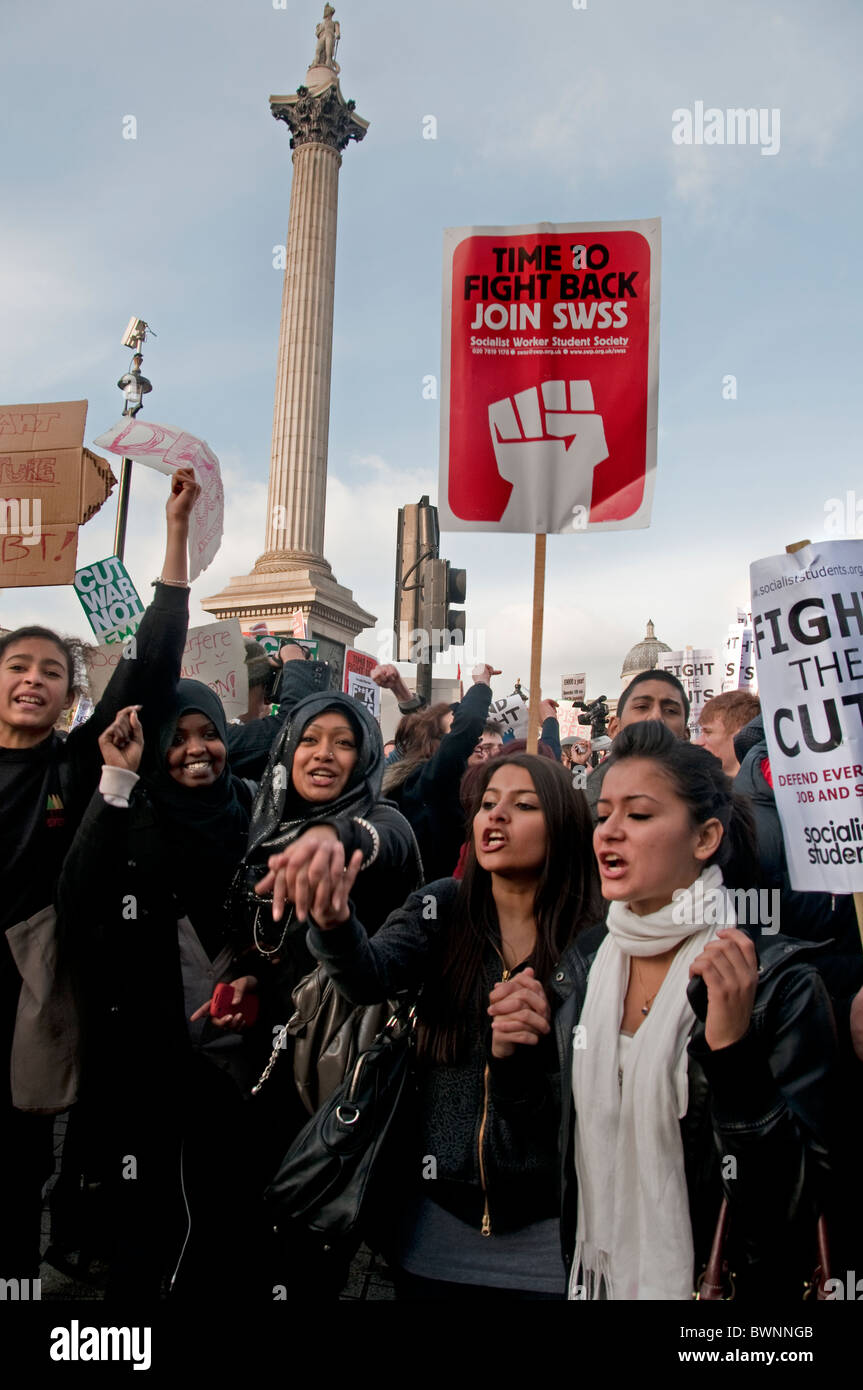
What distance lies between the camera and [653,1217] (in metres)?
1.79

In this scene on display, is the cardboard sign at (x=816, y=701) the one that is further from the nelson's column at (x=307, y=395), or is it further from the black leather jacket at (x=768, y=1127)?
the nelson's column at (x=307, y=395)

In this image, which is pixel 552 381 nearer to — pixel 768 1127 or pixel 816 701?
pixel 816 701

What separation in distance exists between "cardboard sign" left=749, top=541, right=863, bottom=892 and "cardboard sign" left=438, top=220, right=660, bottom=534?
121 cm

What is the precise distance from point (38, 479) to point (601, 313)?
2.24 metres

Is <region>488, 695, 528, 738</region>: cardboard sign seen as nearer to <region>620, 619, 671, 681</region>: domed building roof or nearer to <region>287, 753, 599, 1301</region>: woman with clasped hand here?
<region>287, 753, 599, 1301</region>: woman with clasped hand

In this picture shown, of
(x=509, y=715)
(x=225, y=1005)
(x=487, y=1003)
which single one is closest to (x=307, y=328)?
(x=509, y=715)

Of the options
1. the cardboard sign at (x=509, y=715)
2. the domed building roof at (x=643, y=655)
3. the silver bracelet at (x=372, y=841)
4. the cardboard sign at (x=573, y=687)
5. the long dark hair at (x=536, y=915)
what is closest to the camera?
the long dark hair at (x=536, y=915)

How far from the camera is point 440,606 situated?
5.96 m

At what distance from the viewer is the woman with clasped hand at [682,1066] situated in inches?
65.4

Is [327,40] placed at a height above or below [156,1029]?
above

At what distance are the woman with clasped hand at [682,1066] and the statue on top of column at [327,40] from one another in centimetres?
3452

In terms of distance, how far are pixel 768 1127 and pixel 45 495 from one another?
335cm

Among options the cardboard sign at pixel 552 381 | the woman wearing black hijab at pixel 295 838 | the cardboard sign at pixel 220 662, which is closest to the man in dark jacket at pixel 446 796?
the cardboard sign at pixel 552 381
